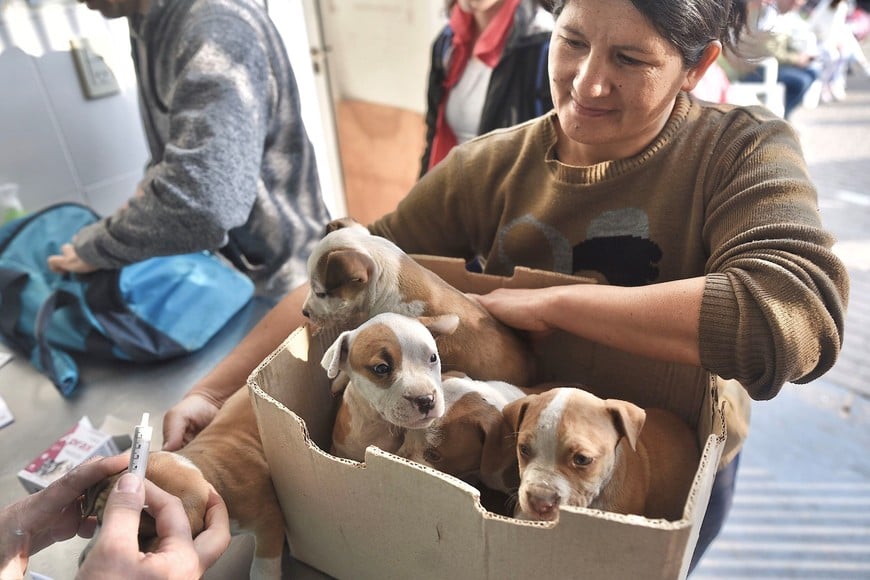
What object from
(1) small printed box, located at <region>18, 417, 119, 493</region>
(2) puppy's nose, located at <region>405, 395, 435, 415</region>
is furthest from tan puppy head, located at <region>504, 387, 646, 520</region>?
(1) small printed box, located at <region>18, 417, 119, 493</region>

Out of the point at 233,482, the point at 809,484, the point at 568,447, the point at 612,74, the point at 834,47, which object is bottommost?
the point at 809,484

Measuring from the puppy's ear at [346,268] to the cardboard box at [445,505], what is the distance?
0.26 ft

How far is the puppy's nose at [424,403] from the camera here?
67 centimetres

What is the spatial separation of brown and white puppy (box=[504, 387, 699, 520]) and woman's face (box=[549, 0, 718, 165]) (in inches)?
14.9

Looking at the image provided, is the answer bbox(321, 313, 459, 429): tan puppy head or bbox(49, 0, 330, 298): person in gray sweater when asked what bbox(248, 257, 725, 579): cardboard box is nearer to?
bbox(321, 313, 459, 429): tan puppy head

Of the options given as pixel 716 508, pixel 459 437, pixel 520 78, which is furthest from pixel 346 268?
pixel 520 78

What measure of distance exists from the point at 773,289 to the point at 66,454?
1.03m

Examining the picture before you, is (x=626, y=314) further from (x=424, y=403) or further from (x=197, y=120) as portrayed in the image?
(x=197, y=120)

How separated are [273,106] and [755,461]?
1640 millimetres

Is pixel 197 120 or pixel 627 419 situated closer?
pixel 627 419

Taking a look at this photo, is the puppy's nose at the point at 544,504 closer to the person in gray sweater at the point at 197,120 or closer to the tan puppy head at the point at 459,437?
the tan puppy head at the point at 459,437

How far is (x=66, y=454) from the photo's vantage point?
968 millimetres

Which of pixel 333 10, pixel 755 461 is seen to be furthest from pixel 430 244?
pixel 333 10

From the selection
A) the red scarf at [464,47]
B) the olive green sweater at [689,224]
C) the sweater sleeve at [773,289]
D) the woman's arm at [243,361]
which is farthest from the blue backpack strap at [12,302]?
the sweater sleeve at [773,289]
